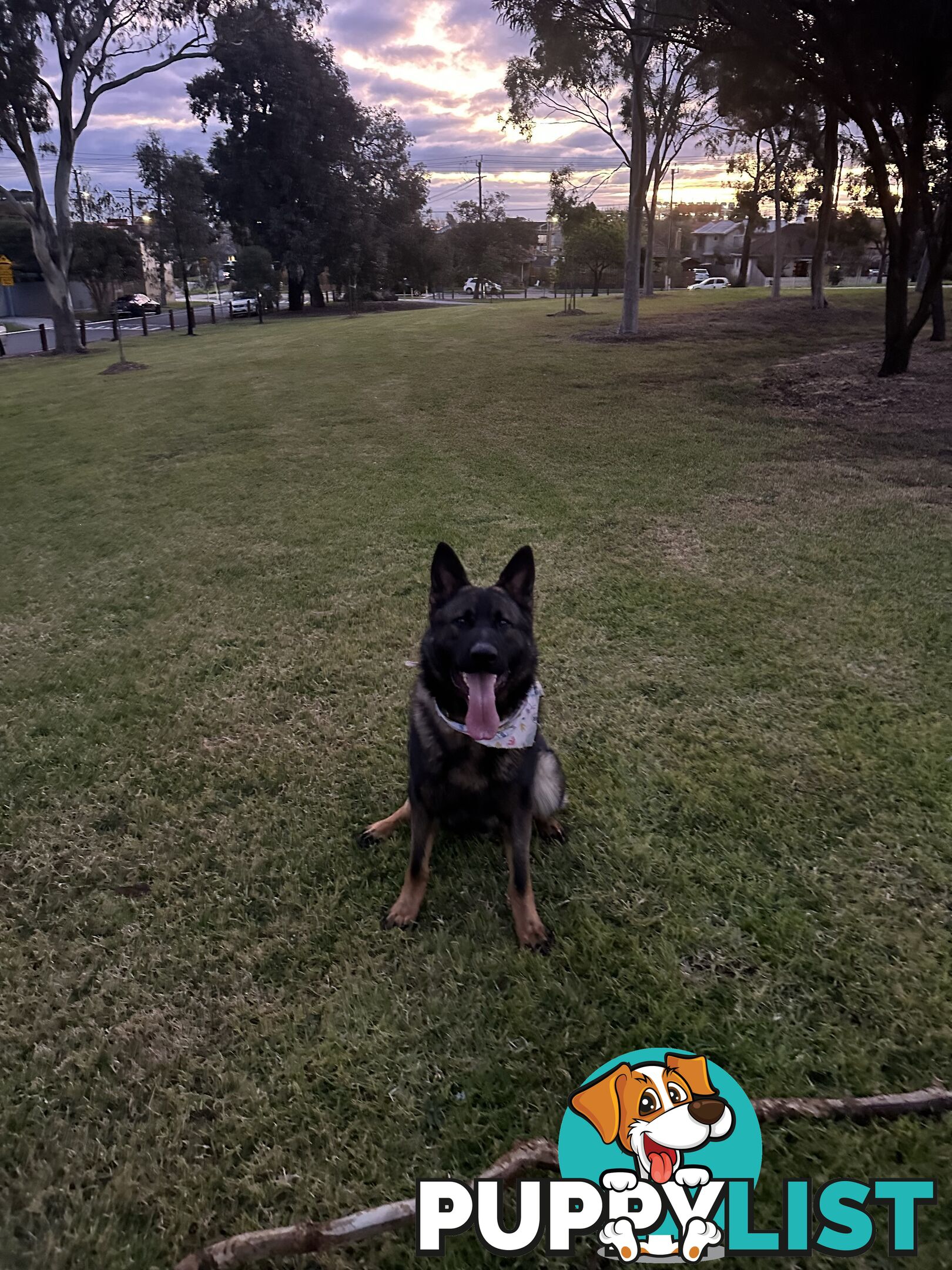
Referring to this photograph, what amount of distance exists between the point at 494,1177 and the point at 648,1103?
0.45 meters

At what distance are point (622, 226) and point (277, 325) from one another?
85.4 feet

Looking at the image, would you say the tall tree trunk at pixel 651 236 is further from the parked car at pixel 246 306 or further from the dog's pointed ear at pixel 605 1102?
the dog's pointed ear at pixel 605 1102

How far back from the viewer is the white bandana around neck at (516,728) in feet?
8.09

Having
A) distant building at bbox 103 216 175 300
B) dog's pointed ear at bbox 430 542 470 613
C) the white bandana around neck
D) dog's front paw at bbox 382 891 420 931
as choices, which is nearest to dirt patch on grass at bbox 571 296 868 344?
dog's pointed ear at bbox 430 542 470 613

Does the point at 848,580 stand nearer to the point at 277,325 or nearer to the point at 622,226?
the point at 277,325

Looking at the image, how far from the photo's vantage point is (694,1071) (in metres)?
2.05

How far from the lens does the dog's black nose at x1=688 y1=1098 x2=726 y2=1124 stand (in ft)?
6.31

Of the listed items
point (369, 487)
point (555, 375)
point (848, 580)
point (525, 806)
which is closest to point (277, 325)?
point (555, 375)

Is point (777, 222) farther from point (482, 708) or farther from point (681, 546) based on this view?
point (482, 708)

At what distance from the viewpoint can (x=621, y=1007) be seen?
2279 mm

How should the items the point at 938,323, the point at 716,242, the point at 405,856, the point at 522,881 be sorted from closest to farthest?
the point at 522,881 → the point at 405,856 → the point at 938,323 → the point at 716,242

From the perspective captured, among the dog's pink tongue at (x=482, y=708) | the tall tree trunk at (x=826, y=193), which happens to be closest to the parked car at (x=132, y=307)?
the tall tree trunk at (x=826, y=193)

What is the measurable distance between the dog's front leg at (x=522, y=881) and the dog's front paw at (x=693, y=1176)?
31.3 inches

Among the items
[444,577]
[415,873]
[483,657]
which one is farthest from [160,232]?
[415,873]
